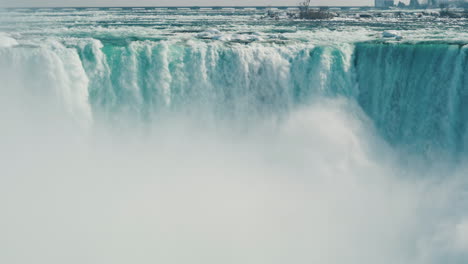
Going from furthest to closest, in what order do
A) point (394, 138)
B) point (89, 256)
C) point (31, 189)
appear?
point (394, 138) → point (31, 189) → point (89, 256)

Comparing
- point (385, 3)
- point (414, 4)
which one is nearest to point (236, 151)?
point (414, 4)

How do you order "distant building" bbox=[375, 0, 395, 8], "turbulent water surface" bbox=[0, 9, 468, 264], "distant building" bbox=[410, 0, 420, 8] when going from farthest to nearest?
"distant building" bbox=[375, 0, 395, 8] < "distant building" bbox=[410, 0, 420, 8] < "turbulent water surface" bbox=[0, 9, 468, 264]

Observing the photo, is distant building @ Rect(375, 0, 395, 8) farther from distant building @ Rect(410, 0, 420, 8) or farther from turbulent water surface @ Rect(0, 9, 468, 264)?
turbulent water surface @ Rect(0, 9, 468, 264)

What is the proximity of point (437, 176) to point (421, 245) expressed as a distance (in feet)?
9.17

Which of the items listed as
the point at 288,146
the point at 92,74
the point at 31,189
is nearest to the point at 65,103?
the point at 92,74

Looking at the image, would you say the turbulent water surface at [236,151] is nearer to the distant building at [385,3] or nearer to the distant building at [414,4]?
the distant building at [414,4]

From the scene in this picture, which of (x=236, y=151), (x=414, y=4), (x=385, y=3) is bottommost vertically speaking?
(x=236, y=151)

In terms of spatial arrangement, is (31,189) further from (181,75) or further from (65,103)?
(181,75)

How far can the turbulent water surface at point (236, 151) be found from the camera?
10297 mm

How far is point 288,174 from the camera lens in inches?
510

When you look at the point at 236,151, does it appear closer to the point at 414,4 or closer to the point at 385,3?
the point at 414,4

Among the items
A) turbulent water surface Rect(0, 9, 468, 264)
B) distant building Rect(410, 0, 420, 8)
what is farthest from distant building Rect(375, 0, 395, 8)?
turbulent water surface Rect(0, 9, 468, 264)

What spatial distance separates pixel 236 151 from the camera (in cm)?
1354

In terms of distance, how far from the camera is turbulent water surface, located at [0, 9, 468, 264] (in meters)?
10.3
